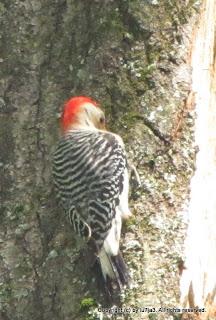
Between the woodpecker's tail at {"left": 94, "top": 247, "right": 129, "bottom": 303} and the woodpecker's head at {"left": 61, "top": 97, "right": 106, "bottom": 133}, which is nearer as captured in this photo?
the woodpecker's tail at {"left": 94, "top": 247, "right": 129, "bottom": 303}

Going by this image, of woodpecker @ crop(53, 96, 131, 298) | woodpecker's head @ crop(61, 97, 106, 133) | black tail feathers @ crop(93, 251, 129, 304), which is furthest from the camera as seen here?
woodpecker's head @ crop(61, 97, 106, 133)

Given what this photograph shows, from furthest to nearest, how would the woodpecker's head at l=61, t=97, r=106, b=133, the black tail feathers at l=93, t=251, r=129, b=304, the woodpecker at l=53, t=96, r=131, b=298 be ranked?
the woodpecker's head at l=61, t=97, r=106, b=133 → the woodpecker at l=53, t=96, r=131, b=298 → the black tail feathers at l=93, t=251, r=129, b=304

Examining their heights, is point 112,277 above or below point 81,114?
below

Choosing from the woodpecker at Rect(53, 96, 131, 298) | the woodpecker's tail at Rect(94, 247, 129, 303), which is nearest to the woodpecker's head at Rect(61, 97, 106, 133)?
the woodpecker at Rect(53, 96, 131, 298)

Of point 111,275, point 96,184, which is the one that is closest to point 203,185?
point 96,184

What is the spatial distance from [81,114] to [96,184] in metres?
0.65

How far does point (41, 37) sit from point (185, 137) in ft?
4.14

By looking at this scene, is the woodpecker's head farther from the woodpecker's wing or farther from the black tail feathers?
the black tail feathers

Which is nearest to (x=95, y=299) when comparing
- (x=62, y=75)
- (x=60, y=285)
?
(x=60, y=285)

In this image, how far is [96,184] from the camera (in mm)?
5305

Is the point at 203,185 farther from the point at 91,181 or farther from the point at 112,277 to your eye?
the point at 112,277

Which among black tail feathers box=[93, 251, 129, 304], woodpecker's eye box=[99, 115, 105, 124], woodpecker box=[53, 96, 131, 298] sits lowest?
black tail feathers box=[93, 251, 129, 304]

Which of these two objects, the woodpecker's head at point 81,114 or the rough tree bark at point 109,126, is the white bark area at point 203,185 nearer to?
the rough tree bark at point 109,126

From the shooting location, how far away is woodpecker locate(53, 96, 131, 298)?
5.13m
